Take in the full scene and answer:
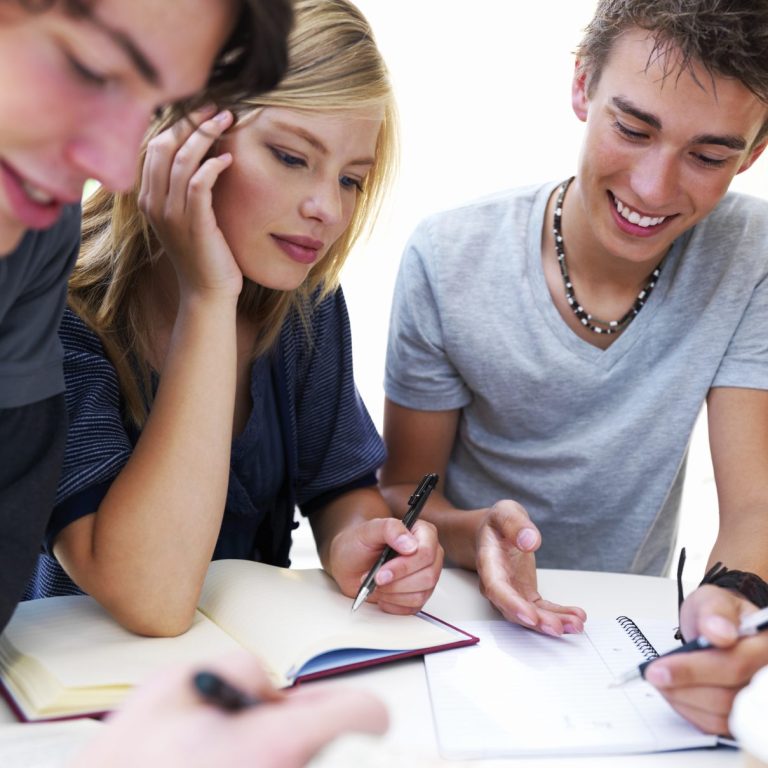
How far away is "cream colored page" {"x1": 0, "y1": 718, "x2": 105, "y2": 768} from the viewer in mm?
658

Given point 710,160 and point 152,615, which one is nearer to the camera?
point 152,615

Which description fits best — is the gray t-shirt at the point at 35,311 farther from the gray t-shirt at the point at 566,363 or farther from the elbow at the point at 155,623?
the gray t-shirt at the point at 566,363

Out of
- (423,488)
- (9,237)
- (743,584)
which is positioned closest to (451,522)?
(423,488)

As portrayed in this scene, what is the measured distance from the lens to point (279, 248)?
42.3 inches

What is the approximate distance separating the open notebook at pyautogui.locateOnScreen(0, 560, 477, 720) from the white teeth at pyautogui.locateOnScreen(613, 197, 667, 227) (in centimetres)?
64

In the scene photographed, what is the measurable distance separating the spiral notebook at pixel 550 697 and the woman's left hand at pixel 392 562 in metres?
0.07

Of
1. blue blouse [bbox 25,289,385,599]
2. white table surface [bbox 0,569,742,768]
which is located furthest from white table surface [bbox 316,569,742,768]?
blue blouse [bbox 25,289,385,599]

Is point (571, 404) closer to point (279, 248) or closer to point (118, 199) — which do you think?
point (279, 248)

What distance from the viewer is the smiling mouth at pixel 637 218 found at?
4.33ft

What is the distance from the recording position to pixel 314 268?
1252mm

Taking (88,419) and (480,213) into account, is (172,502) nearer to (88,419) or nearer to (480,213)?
(88,419)

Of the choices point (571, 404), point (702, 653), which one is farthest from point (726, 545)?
point (702, 653)

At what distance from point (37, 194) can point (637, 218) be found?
897mm

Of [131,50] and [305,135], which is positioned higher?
[131,50]
